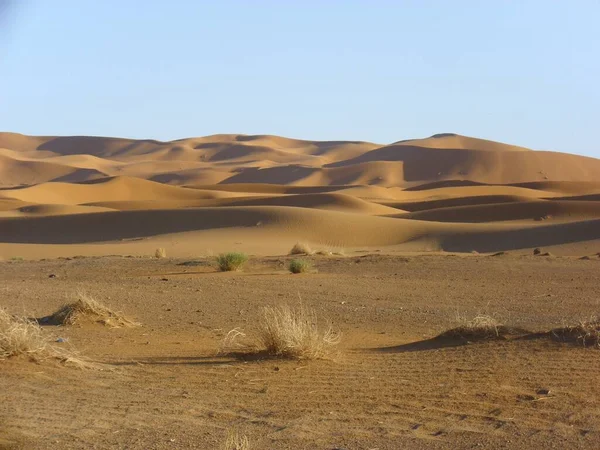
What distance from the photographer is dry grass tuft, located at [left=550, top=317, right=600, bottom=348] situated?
10773 mm

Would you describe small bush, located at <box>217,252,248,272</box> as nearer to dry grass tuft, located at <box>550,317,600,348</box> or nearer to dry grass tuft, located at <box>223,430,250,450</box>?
dry grass tuft, located at <box>550,317,600,348</box>

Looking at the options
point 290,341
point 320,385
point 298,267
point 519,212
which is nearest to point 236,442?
point 320,385

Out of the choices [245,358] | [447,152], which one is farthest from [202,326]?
[447,152]

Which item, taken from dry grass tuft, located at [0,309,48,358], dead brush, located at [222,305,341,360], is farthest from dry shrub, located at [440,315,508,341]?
dry grass tuft, located at [0,309,48,358]

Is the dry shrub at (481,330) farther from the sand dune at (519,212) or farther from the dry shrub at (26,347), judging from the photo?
the sand dune at (519,212)

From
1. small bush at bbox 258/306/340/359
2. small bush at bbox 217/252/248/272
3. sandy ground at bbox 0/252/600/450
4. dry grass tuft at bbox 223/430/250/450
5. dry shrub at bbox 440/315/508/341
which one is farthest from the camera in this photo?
small bush at bbox 217/252/248/272

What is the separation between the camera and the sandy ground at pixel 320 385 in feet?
25.2

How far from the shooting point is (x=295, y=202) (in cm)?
6297

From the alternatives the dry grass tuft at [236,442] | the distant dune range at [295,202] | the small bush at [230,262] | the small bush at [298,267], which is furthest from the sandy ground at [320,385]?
the distant dune range at [295,202]

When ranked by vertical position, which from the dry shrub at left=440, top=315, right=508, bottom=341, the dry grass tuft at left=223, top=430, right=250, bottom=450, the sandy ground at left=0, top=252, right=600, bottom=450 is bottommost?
the sandy ground at left=0, top=252, right=600, bottom=450

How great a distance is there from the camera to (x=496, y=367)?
10.1 m

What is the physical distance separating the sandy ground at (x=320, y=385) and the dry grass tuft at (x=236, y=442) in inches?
5.4

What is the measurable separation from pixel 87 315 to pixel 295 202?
160ft

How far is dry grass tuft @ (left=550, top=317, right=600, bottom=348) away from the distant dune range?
22918 millimetres
